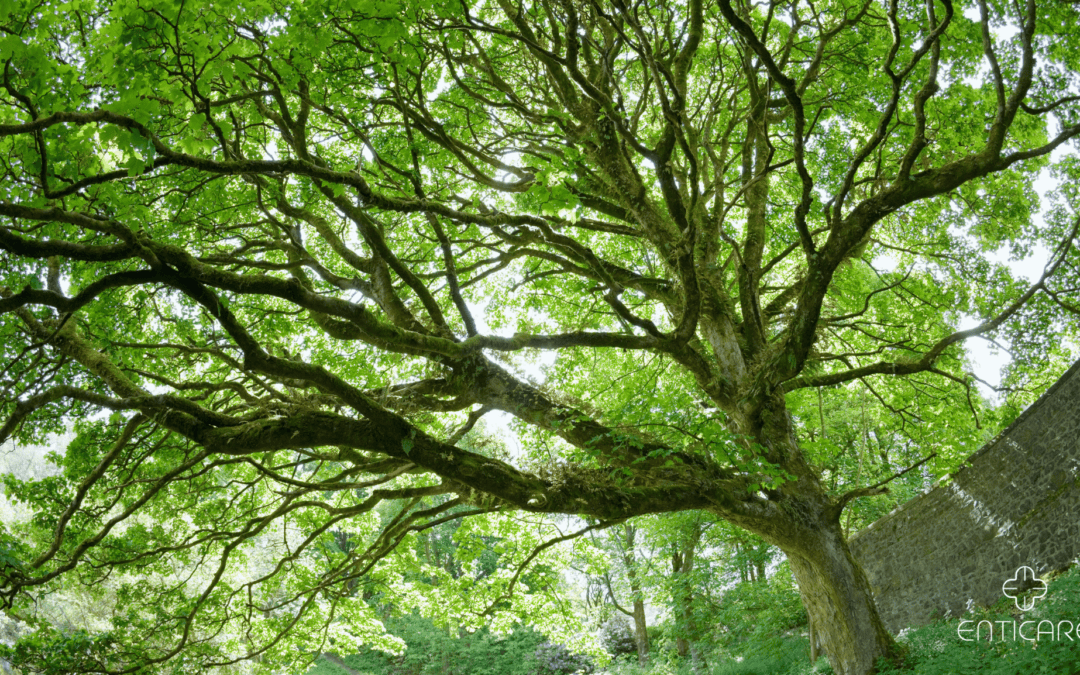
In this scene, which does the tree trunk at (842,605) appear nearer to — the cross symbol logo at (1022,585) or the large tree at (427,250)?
the large tree at (427,250)

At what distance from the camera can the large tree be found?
4.20 meters

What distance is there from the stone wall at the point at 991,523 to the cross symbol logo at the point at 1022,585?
10 centimetres

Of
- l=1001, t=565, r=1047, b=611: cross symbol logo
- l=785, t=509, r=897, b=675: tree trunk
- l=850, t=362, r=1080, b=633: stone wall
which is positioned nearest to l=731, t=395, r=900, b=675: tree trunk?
l=785, t=509, r=897, b=675: tree trunk

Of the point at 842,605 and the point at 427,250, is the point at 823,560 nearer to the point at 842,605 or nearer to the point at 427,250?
the point at 842,605

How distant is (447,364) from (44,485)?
12.6ft

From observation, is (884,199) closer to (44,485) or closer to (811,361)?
(811,361)

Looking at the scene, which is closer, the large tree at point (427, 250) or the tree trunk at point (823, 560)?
the large tree at point (427, 250)

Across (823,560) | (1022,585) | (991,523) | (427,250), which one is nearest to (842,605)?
(823,560)

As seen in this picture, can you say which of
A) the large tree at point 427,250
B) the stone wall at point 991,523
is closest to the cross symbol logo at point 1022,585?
the stone wall at point 991,523

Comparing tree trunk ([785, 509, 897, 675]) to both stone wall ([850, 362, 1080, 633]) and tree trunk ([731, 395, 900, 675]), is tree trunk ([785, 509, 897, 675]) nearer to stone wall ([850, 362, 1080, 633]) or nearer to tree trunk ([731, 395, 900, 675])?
tree trunk ([731, 395, 900, 675])

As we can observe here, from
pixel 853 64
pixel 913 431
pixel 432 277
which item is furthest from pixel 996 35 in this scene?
pixel 432 277

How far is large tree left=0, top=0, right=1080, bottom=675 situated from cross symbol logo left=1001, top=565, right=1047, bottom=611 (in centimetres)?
216

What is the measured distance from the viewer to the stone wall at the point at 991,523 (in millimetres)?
7941

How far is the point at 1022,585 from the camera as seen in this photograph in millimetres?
8109
